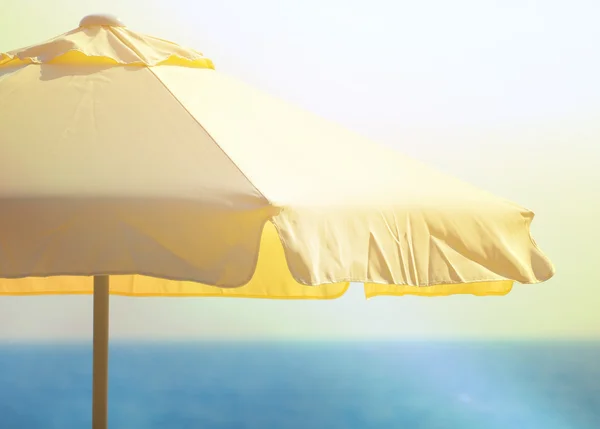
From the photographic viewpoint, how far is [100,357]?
259 centimetres

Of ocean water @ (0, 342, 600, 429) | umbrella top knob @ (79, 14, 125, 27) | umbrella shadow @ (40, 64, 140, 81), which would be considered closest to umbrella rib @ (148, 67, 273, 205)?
umbrella shadow @ (40, 64, 140, 81)

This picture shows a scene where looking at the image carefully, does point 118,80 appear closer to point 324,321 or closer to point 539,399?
point 539,399

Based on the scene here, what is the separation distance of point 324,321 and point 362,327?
83cm

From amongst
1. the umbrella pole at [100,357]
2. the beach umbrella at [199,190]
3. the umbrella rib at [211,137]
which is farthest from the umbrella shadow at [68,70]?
the umbrella pole at [100,357]

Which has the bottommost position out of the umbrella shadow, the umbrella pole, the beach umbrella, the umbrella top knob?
the umbrella pole

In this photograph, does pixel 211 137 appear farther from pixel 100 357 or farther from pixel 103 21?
pixel 100 357

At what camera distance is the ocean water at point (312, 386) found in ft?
42.4

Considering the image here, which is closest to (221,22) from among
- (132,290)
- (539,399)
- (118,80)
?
(539,399)

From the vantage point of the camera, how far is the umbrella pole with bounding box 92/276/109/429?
2.59 m

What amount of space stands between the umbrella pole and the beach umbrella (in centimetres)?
60

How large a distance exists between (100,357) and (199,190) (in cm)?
115

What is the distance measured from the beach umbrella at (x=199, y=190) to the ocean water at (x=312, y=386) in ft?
34.6

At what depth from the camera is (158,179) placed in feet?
5.42

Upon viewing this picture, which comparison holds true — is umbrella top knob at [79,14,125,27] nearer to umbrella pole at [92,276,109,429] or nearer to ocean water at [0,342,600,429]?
umbrella pole at [92,276,109,429]
